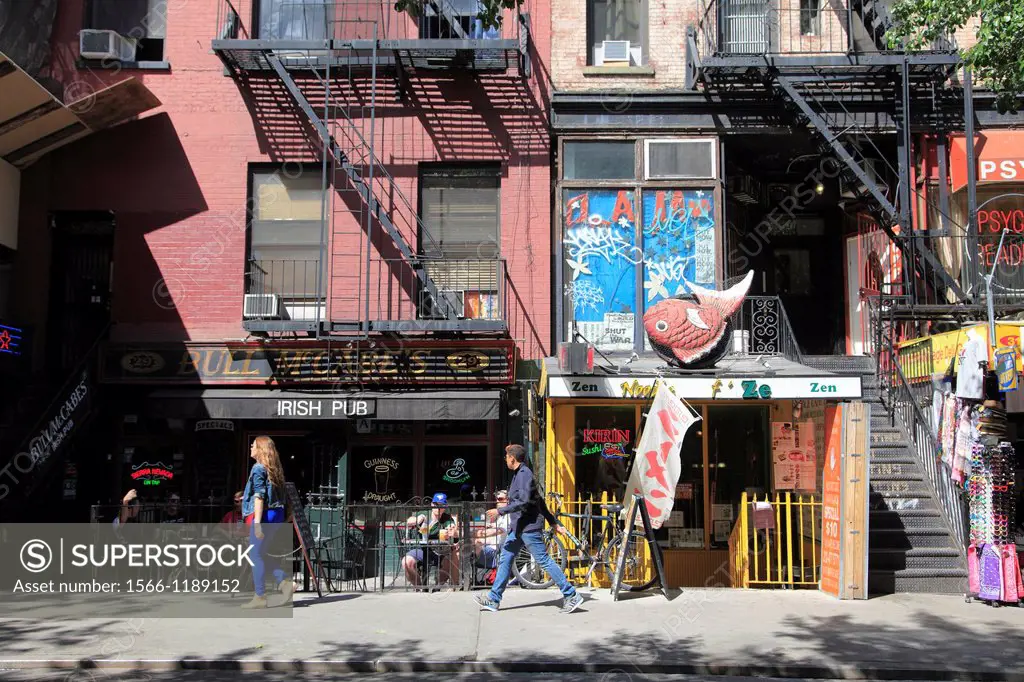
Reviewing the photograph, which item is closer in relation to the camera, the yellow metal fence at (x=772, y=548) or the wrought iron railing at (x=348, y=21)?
the yellow metal fence at (x=772, y=548)

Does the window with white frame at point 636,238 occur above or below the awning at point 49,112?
below

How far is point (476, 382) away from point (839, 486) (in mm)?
5534

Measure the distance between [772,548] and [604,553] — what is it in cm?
222

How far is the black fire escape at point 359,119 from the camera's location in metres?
14.0

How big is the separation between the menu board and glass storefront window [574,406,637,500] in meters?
2.08

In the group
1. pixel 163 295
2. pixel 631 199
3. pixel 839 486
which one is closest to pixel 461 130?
pixel 631 199

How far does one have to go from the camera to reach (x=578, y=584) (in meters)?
11.3

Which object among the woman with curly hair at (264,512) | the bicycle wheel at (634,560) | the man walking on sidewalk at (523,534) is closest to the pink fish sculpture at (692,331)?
the bicycle wheel at (634,560)

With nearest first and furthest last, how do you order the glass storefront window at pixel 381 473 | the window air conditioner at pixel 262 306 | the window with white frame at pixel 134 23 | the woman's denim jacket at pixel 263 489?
the woman's denim jacket at pixel 263 489, the window air conditioner at pixel 262 306, the glass storefront window at pixel 381 473, the window with white frame at pixel 134 23

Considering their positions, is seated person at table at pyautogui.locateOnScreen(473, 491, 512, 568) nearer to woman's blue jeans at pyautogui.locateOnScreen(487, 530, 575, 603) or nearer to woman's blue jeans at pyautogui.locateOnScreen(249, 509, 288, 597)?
woman's blue jeans at pyautogui.locateOnScreen(487, 530, 575, 603)

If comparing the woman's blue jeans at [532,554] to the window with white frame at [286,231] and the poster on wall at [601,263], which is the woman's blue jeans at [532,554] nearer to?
the poster on wall at [601,263]

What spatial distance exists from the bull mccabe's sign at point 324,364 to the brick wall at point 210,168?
21.5 inches

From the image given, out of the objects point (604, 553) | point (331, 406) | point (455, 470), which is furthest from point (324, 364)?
point (604, 553)

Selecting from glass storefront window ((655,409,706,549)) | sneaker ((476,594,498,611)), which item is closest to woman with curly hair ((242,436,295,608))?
sneaker ((476,594,498,611))
